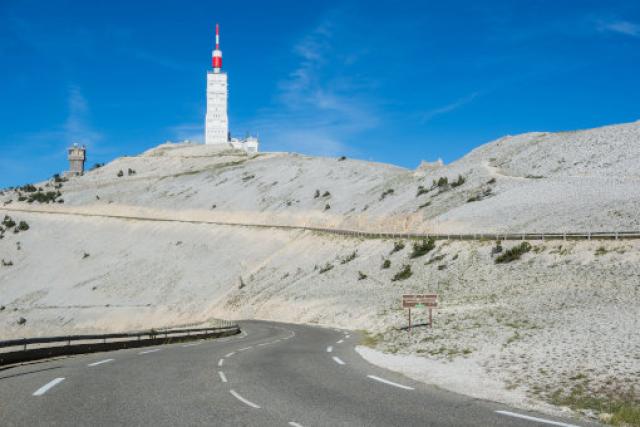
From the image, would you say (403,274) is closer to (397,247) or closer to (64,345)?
(397,247)

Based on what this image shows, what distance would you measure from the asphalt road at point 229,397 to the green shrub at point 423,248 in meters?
33.6

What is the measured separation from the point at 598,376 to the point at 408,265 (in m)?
35.4

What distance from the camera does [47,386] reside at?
13.7 meters

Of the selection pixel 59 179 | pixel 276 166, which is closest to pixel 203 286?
pixel 276 166

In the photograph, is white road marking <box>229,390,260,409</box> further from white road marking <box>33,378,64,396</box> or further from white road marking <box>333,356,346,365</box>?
white road marking <box>333,356,346,365</box>

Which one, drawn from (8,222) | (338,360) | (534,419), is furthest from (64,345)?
(8,222)

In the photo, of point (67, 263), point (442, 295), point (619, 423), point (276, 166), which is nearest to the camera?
point (619, 423)

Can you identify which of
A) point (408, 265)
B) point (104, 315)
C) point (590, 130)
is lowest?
point (104, 315)

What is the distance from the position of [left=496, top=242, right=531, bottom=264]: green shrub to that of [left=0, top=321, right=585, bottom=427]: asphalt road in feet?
86.6

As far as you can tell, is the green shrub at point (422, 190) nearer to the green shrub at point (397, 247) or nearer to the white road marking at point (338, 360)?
the green shrub at point (397, 247)

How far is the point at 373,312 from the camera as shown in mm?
41812

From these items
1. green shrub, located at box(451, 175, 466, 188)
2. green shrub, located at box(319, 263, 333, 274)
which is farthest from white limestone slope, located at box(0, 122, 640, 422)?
green shrub, located at box(451, 175, 466, 188)

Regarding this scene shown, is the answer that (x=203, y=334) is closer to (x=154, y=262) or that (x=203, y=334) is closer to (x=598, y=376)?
(x=598, y=376)

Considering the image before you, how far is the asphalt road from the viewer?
419 inches
